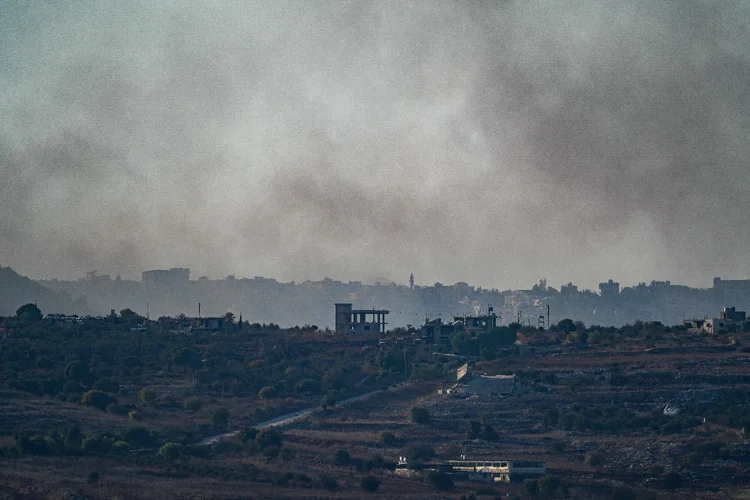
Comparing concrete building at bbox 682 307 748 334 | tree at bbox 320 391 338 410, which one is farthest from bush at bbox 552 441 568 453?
concrete building at bbox 682 307 748 334

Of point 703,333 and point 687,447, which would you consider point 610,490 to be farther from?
point 703,333

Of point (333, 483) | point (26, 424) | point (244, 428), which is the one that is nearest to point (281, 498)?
point (333, 483)

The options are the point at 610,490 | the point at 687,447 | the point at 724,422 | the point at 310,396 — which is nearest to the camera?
the point at 610,490

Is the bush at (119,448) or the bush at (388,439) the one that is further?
the bush at (388,439)

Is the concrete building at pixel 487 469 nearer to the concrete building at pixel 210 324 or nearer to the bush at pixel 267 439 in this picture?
the bush at pixel 267 439

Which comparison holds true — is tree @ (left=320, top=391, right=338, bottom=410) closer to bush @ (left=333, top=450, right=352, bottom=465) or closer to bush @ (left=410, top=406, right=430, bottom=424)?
bush @ (left=410, top=406, right=430, bottom=424)

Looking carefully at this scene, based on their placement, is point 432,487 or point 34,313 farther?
point 34,313

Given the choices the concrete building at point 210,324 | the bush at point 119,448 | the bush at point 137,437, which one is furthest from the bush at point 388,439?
the concrete building at point 210,324
